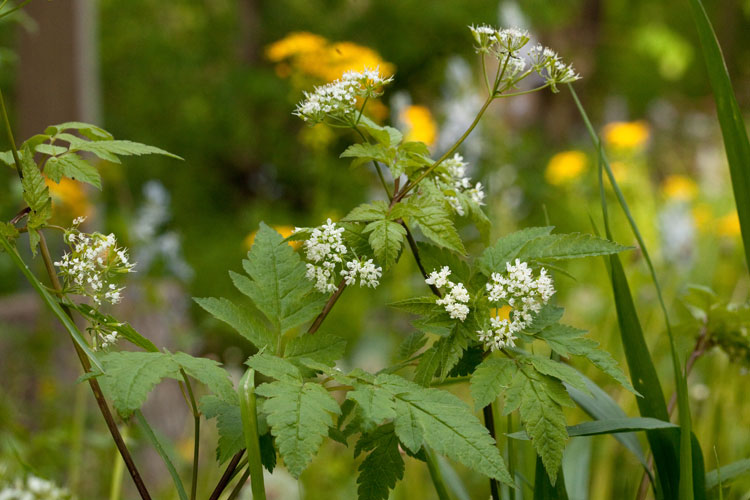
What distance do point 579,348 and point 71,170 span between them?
0.55m

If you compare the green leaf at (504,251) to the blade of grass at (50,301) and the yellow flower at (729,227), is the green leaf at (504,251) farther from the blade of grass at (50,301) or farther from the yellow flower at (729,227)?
the yellow flower at (729,227)

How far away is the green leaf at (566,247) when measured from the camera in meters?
0.72

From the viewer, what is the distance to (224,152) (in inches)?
241

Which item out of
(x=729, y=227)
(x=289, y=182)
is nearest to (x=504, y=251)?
(x=729, y=227)

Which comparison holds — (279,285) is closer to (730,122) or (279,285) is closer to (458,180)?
(458,180)

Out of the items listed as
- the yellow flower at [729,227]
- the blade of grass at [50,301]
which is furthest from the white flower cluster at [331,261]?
the yellow flower at [729,227]

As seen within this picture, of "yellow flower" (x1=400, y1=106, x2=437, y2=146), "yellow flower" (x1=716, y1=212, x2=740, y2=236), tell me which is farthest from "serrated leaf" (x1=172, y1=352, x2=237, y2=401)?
"yellow flower" (x1=716, y1=212, x2=740, y2=236)

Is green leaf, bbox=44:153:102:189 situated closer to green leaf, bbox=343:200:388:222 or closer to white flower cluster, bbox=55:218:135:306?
white flower cluster, bbox=55:218:135:306

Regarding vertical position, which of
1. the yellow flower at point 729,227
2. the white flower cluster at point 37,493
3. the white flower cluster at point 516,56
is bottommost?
the white flower cluster at point 37,493

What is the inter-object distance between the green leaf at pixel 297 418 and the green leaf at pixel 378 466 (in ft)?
0.33

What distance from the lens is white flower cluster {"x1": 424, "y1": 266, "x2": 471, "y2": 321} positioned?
71cm

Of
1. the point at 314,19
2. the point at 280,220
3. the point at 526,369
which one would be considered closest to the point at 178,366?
the point at 526,369

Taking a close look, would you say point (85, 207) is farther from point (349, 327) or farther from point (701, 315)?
point (701, 315)

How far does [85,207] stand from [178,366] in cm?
223
